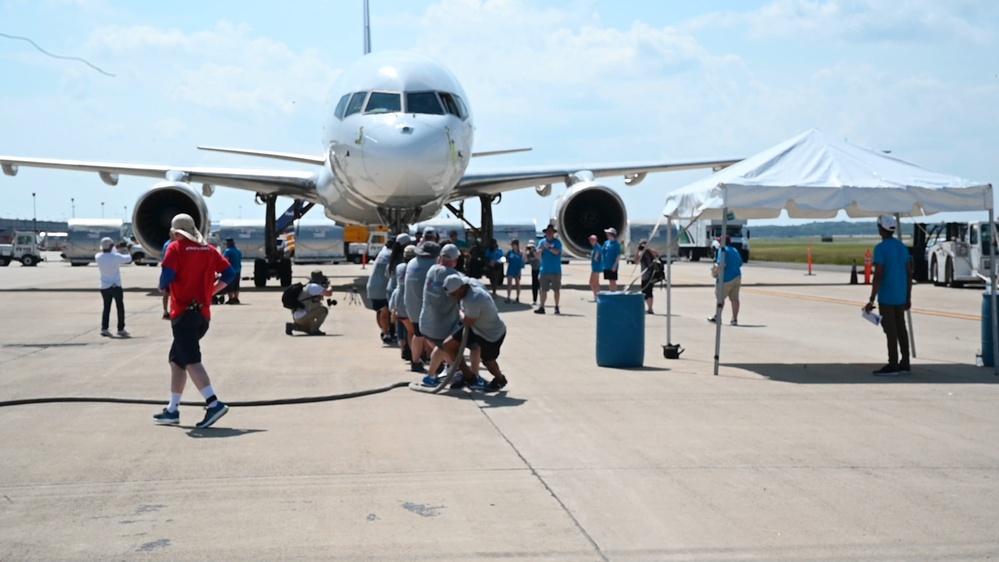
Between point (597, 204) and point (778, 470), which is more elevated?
point (597, 204)

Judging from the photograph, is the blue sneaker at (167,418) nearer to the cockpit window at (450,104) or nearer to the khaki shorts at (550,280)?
the khaki shorts at (550,280)

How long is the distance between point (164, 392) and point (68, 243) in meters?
49.9

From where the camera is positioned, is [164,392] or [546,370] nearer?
[164,392]

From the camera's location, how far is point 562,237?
A: 25.2 metres

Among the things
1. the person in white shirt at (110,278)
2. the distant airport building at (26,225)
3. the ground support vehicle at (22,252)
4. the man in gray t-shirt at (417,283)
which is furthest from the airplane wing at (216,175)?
the distant airport building at (26,225)

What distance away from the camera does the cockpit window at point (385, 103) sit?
64.6ft

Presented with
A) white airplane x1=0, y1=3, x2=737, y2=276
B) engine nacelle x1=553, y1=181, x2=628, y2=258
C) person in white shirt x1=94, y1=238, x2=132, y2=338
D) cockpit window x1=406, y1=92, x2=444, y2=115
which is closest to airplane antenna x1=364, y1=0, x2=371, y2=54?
white airplane x1=0, y1=3, x2=737, y2=276

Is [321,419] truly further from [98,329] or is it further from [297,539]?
[98,329]

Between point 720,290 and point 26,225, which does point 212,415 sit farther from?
point 26,225

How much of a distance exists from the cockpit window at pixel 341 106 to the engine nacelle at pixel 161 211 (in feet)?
17.8

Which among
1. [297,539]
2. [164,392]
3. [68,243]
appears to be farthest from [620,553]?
[68,243]

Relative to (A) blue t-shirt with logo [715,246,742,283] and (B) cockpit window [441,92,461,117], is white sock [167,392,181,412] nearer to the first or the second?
(A) blue t-shirt with logo [715,246,742,283]

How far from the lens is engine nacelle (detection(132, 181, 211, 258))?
2492 cm

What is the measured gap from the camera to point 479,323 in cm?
1001
